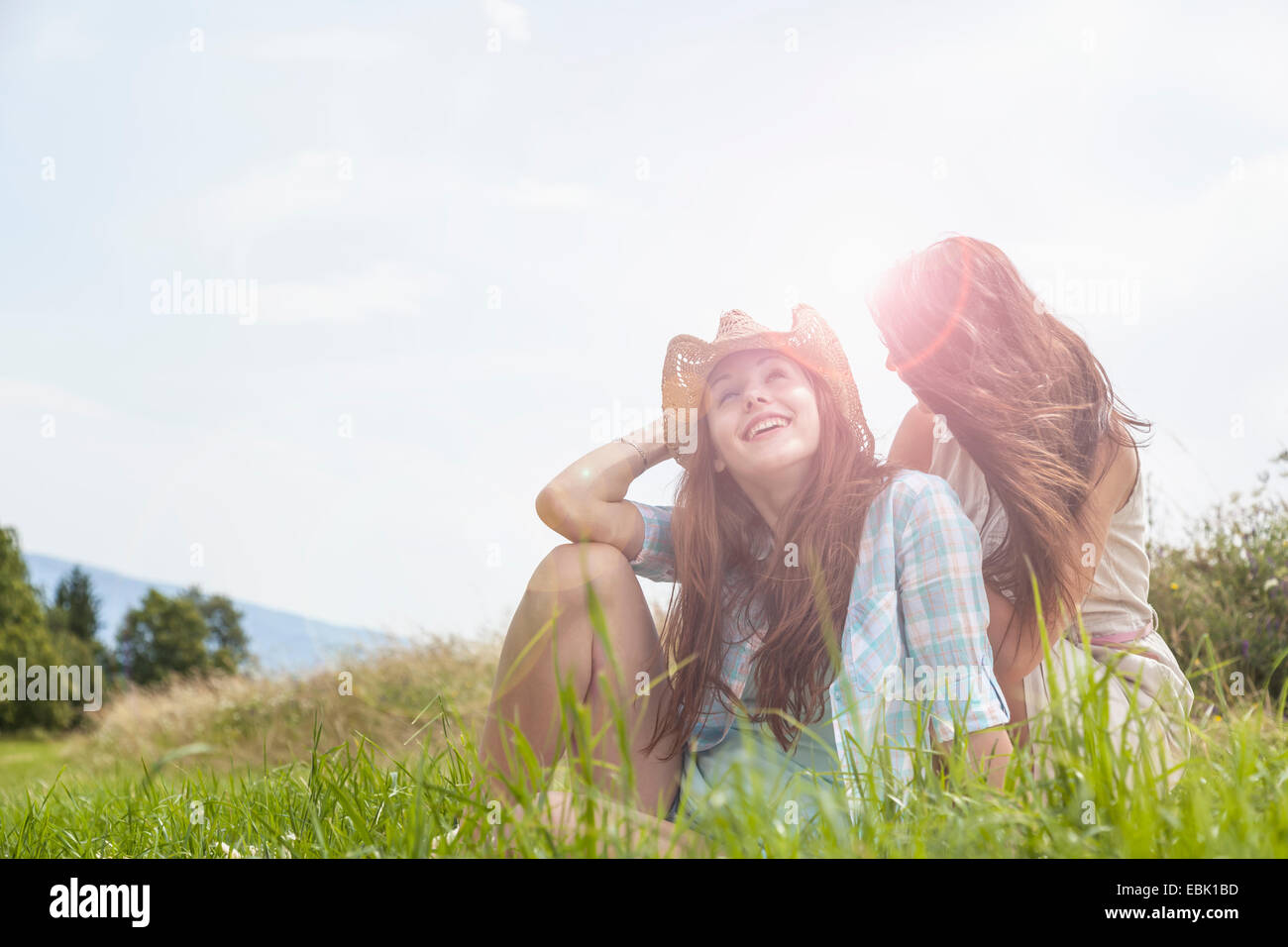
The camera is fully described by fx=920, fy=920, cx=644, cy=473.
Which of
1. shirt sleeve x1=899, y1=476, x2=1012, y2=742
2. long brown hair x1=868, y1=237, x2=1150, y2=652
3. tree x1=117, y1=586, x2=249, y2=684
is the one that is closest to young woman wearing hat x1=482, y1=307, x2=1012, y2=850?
shirt sleeve x1=899, y1=476, x2=1012, y2=742

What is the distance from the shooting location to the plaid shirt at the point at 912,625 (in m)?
2.14

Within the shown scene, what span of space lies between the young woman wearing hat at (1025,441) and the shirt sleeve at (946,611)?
29 centimetres

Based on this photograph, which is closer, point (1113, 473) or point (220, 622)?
point (1113, 473)

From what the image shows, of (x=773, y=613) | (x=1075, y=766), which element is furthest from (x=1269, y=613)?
(x=1075, y=766)

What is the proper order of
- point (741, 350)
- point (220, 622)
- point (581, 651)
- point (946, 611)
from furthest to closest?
point (220, 622) < point (741, 350) < point (581, 651) < point (946, 611)

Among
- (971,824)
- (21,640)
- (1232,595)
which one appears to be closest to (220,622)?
(21,640)

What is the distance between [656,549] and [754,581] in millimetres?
315

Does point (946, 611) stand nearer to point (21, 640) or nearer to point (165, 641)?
point (165, 641)

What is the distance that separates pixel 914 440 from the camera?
126 inches

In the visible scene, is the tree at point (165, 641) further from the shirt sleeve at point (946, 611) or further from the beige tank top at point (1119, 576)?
the shirt sleeve at point (946, 611)

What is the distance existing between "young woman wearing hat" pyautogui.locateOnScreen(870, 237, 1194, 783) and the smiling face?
0.33 m

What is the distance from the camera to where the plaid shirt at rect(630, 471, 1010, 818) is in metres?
2.14

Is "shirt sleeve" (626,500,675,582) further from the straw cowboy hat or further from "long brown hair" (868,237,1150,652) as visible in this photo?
"long brown hair" (868,237,1150,652)
